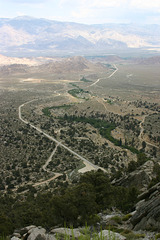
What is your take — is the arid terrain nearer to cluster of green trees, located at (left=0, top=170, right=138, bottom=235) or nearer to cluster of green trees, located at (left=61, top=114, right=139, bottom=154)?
cluster of green trees, located at (left=61, top=114, right=139, bottom=154)

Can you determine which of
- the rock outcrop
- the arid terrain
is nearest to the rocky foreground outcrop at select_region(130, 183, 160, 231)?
the rock outcrop

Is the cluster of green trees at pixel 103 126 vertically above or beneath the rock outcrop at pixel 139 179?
beneath

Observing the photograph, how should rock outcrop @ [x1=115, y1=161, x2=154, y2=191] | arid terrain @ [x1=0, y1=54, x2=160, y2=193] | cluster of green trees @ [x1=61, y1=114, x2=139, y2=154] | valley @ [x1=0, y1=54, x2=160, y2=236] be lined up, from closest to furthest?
rock outcrop @ [x1=115, y1=161, x2=154, y2=191], valley @ [x1=0, y1=54, x2=160, y2=236], arid terrain @ [x1=0, y1=54, x2=160, y2=193], cluster of green trees @ [x1=61, y1=114, x2=139, y2=154]

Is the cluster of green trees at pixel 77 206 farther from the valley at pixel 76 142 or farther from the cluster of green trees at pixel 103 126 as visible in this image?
the cluster of green trees at pixel 103 126

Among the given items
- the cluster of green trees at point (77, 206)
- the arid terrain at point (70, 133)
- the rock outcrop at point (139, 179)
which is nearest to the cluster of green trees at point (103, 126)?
the arid terrain at point (70, 133)

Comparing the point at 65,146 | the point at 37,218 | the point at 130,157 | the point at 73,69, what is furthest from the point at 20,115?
the point at 73,69

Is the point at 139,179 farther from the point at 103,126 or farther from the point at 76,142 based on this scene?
the point at 103,126

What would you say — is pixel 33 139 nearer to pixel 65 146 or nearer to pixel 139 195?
pixel 65 146

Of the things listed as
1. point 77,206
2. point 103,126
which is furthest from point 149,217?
point 103,126
